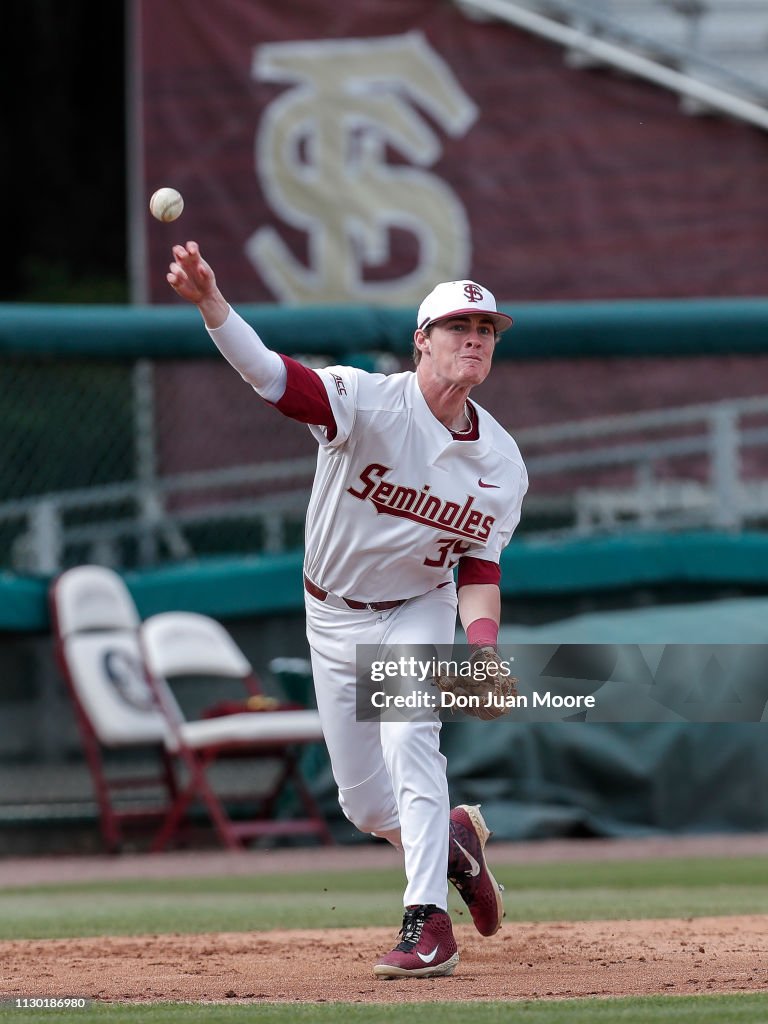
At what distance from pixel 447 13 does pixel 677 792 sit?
7.13 meters

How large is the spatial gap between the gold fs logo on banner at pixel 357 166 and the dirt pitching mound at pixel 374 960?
319 inches

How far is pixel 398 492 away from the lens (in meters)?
4.41

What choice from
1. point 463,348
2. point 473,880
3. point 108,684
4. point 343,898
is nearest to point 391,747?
point 473,880

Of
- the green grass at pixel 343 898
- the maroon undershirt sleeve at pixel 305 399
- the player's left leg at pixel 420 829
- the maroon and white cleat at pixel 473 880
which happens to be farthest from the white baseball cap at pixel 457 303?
the green grass at pixel 343 898

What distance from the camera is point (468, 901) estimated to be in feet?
15.1

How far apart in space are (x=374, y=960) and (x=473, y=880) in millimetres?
329

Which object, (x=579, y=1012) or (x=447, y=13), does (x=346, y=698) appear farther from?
(x=447, y=13)

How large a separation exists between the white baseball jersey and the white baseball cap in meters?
0.21

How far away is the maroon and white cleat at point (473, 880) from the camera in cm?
460

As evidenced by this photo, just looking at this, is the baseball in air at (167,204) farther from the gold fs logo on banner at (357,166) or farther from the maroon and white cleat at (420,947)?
the gold fs logo on banner at (357,166)

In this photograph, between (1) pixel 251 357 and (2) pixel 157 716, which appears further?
(2) pixel 157 716

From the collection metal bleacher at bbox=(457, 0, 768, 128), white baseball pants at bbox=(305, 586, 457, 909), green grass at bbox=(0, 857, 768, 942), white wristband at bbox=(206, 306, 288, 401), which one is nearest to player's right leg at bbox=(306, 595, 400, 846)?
white baseball pants at bbox=(305, 586, 457, 909)

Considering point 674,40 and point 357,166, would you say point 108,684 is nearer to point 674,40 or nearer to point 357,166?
point 357,166

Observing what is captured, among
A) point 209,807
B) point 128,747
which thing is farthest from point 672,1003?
point 128,747
